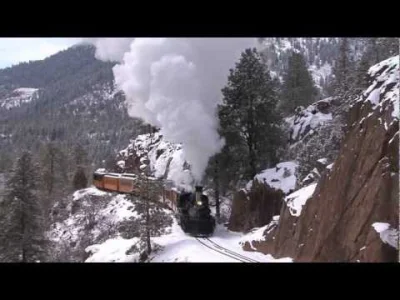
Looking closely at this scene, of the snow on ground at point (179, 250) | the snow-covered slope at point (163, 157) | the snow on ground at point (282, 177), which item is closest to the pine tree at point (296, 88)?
the snow-covered slope at point (163, 157)

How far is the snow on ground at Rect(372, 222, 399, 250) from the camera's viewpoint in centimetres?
952

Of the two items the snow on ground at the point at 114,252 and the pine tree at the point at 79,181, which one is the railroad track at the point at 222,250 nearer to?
the snow on ground at the point at 114,252

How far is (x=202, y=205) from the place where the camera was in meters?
17.7

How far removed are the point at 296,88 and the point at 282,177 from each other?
19.4m

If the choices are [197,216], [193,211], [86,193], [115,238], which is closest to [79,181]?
[86,193]

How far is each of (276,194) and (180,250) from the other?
17.8 ft

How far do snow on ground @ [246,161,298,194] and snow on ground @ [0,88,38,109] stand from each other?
13401 cm

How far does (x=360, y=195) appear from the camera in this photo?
444 inches

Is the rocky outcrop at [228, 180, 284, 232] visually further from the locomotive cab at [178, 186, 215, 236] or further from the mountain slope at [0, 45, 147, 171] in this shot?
the mountain slope at [0, 45, 147, 171]

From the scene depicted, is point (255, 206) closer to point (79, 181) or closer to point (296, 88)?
point (296, 88)

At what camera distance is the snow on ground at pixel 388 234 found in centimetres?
952

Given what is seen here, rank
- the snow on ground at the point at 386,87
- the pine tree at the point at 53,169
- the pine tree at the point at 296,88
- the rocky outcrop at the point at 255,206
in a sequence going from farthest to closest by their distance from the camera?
the pine tree at the point at 296,88
the pine tree at the point at 53,169
the rocky outcrop at the point at 255,206
the snow on ground at the point at 386,87

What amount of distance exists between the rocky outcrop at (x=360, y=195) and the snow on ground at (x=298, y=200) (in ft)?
0.65
